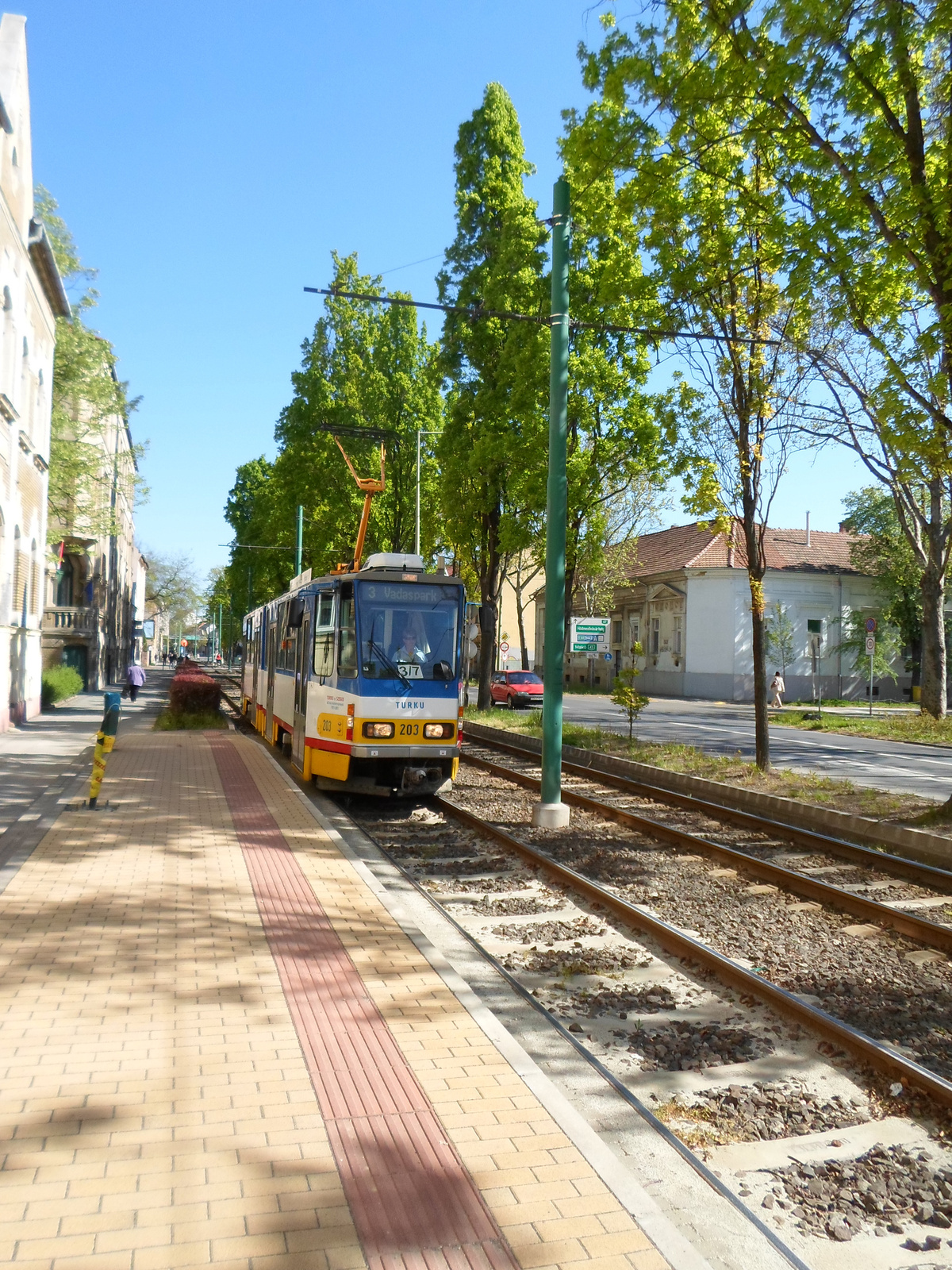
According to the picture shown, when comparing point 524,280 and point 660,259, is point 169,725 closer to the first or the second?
point 524,280

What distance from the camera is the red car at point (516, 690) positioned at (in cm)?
3850

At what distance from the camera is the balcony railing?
3491 cm

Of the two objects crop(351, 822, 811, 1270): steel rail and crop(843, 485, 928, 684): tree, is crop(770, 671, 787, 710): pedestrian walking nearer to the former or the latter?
crop(843, 485, 928, 684): tree

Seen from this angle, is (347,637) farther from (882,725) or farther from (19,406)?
(882,725)

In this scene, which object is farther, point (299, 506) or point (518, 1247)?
point (299, 506)

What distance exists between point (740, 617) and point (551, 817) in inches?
1483

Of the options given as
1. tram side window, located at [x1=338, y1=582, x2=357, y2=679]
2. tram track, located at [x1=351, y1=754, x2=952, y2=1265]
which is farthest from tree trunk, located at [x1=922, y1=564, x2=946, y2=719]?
tram track, located at [x1=351, y1=754, x2=952, y2=1265]

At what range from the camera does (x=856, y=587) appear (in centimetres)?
4984

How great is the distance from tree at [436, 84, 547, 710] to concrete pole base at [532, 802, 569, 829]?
1366 cm

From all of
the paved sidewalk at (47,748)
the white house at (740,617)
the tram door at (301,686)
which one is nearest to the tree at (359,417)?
the paved sidewalk at (47,748)

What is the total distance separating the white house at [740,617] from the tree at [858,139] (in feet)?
115

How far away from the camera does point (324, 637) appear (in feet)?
43.4

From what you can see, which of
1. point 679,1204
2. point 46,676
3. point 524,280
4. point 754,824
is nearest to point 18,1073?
point 679,1204

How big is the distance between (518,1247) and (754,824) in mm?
9685
